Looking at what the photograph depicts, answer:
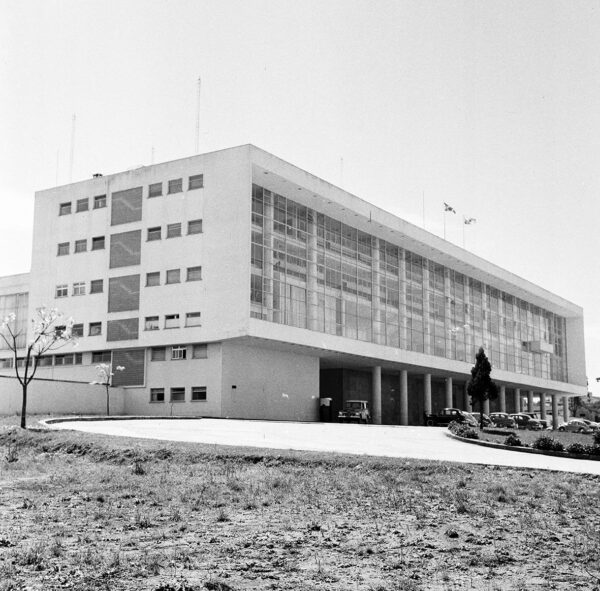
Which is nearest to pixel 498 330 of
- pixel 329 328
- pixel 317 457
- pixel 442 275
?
pixel 442 275

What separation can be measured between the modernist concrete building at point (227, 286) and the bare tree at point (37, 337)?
1696mm

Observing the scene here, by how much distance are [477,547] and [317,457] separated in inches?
348

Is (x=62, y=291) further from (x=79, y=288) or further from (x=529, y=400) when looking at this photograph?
(x=529, y=400)

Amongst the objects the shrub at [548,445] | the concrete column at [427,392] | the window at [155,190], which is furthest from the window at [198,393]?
the shrub at [548,445]

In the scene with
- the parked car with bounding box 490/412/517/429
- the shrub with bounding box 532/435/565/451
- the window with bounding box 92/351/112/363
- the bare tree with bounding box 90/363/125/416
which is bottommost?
the shrub with bounding box 532/435/565/451

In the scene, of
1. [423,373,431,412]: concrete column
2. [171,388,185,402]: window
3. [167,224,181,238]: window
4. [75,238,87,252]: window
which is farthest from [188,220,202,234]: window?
[423,373,431,412]: concrete column

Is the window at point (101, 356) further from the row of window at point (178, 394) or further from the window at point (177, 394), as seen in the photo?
the window at point (177, 394)

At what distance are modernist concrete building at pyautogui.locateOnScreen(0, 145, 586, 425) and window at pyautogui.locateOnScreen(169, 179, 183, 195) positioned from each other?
5.1 inches

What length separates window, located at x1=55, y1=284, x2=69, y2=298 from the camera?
61.1 metres

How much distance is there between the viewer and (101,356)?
59281mm

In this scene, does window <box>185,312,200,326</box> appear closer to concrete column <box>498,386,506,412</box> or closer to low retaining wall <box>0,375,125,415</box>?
low retaining wall <box>0,375,125,415</box>

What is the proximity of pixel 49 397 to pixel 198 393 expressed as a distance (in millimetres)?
9671

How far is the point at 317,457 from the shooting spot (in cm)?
1811

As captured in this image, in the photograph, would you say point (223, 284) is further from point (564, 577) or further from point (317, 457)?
point (564, 577)
